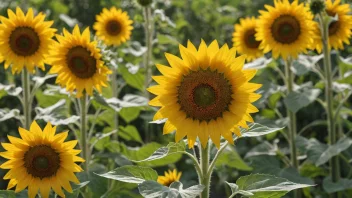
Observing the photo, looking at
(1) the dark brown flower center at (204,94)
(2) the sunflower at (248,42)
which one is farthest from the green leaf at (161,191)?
(2) the sunflower at (248,42)

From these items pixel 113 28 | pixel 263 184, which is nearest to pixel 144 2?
pixel 113 28

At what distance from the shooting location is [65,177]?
2.69m

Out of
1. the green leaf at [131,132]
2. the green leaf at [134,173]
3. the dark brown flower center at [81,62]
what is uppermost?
the dark brown flower center at [81,62]

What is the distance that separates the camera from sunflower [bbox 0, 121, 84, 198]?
2654 millimetres

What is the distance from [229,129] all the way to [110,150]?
144 centimetres

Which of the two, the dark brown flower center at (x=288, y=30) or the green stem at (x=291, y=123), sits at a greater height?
the dark brown flower center at (x=288, y=30)

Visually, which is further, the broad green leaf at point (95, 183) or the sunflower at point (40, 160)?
the broad green leaf at point (95, 183)

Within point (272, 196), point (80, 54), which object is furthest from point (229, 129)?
point (80, 54)

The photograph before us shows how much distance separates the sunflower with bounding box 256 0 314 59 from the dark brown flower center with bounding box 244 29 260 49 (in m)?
0.56

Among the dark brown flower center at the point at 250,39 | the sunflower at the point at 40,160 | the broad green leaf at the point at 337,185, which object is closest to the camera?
the sunflower at the point at 40,160

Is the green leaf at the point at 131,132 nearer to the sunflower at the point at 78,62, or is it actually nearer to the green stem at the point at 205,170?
the sunflower at the point at 78,62

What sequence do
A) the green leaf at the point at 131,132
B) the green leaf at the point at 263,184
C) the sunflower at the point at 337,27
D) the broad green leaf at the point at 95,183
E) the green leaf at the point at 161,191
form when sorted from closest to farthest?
the green leaf at the point at 161,191 → the green leaf at the point at 263,184 → the broad green leaf at the point at 95,183 → the sunflower at the point at 337,27 → the green leaf at the point at 131,132

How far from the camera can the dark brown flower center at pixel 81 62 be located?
329 cm

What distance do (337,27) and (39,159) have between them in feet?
6.60
